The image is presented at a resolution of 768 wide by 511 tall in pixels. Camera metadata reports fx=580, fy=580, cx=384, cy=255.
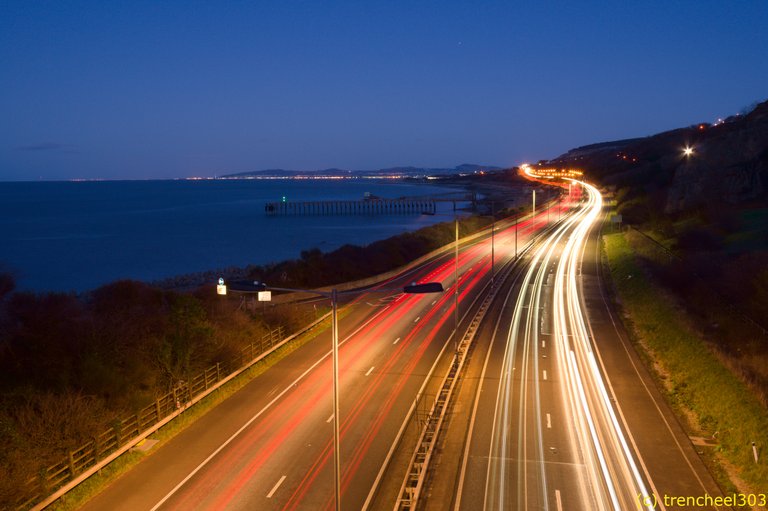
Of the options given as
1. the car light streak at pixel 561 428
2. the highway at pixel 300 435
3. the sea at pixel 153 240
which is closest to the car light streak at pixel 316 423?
the highway at pixel 300 435

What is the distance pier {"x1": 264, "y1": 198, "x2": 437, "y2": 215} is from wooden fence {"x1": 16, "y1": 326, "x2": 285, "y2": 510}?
13919 centimetres

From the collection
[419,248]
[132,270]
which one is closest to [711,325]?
[419,248]

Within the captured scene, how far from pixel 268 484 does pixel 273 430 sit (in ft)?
12.6

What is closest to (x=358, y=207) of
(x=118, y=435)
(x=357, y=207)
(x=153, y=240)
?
(x=357, y=207)

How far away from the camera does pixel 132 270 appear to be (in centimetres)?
7675

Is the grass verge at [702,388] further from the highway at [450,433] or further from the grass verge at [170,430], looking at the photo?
the grass verge at [170,430]

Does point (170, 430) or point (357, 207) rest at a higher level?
point (357, 207)

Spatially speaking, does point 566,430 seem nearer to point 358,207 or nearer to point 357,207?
point 358,207

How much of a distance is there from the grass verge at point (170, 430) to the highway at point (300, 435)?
0.88 feet

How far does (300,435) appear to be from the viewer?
65.7 feet

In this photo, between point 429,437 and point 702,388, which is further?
point 702,388

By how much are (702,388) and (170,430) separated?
20003mm

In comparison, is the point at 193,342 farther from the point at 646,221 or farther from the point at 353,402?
the point at 646,221

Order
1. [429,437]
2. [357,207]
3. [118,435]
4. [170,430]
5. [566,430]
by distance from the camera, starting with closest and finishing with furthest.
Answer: [118,435] < [429,437] < [566,430] < [170,430] < [357,207]
